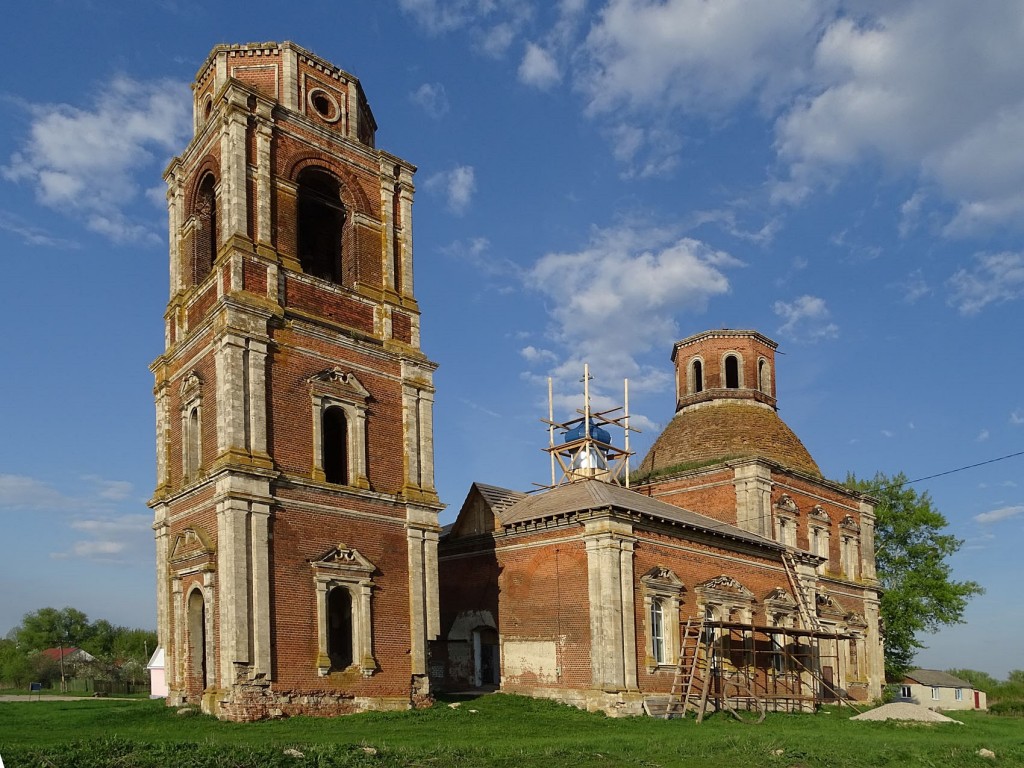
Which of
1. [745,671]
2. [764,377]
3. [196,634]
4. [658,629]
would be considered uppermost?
[764,377]

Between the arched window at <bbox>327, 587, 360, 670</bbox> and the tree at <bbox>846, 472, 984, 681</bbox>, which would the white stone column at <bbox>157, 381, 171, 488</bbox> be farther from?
the tree at <bbox>846, 472, 984, 681</bbox>

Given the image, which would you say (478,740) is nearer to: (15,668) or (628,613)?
(628,613)

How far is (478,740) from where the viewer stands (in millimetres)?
18875

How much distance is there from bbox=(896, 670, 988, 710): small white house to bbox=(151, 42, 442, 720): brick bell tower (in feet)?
140

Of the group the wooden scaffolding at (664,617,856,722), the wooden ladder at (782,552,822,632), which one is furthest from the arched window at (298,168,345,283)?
the wooden ladder at (782,552,822,632)

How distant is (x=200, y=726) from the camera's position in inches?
772

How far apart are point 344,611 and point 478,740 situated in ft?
21.7

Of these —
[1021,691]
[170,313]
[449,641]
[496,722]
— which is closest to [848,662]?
[449,641]

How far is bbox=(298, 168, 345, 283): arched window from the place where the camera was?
26812 mm

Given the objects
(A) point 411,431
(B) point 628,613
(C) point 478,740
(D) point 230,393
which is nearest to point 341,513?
(A) point 411,431

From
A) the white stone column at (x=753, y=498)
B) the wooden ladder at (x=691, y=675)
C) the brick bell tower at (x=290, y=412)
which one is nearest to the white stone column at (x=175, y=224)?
the brick bell tower at (x=290, y=412)

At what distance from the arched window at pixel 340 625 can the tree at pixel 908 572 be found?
1165 inches

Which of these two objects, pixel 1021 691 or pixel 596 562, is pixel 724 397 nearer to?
pixel 596 562

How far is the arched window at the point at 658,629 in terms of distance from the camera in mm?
26719
